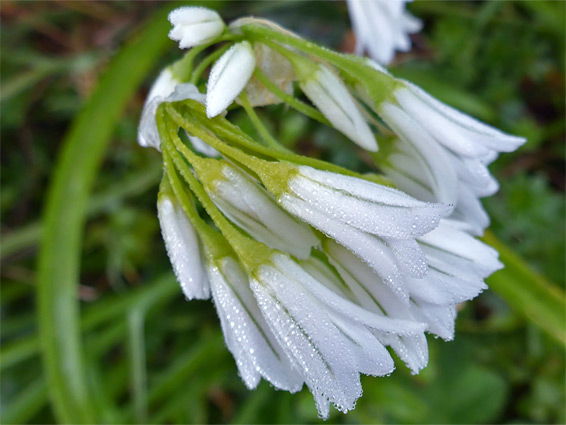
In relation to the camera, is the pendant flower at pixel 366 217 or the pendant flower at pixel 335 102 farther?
the pendant flower at pixel 335 102

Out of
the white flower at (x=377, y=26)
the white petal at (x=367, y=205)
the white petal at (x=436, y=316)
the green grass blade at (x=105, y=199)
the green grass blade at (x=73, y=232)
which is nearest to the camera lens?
the white petal at (x=367, y=205)

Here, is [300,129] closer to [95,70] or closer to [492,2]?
[492,2]

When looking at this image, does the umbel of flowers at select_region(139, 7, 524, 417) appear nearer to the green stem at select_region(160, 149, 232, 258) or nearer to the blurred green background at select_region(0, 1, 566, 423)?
the green stem at select_region(160, 149, 232, 258)

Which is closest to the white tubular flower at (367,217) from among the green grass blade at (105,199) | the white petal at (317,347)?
the white petal at (317,347)

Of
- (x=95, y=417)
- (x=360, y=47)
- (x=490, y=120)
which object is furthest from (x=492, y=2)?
(x=95, y=417)

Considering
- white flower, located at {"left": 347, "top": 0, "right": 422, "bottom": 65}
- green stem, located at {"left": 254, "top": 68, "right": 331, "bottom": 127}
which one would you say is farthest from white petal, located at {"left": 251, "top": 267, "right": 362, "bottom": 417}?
white flower, located at {"left": 347, "top": 0, "right": 422, "bottom": 65}

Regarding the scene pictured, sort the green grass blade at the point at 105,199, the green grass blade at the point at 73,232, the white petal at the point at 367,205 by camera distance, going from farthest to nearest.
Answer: the green grass blade at the point at 105,199 < the green grass blade at the point at 73,232 < the white petal at the point at 367,205

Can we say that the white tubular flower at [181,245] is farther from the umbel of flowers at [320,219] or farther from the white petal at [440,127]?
the white petal at [440,127]

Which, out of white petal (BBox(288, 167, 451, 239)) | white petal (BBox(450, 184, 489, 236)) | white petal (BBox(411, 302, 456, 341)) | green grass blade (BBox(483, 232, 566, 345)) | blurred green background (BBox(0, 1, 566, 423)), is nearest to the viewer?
white petal (BBox(288, 167, 451, 239))
